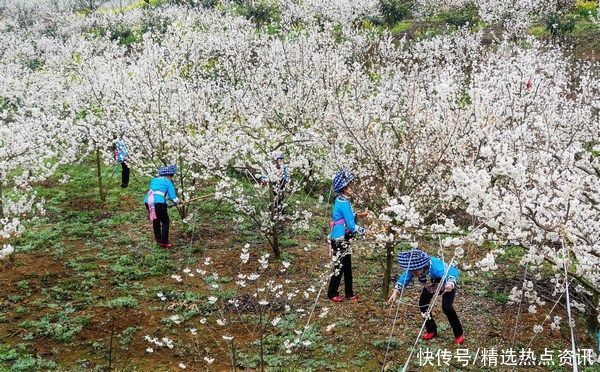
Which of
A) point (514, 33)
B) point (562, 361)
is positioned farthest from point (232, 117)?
point (514, 33)

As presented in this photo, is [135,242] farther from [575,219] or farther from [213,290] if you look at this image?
[575,219]

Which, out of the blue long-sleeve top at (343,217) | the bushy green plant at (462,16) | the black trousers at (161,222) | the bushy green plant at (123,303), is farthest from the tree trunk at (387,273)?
the bushy green plant at (462,16)

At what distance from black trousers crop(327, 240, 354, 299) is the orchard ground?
254mm

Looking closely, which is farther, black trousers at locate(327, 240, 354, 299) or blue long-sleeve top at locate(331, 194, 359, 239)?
blue long-sleeve top at locate(331, 194, 359, 239)

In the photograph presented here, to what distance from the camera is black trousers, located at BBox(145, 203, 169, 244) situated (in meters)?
10.5

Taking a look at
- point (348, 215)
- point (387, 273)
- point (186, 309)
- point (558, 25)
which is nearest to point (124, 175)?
point (186, 309)

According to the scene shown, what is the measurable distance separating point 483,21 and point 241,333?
26.8m

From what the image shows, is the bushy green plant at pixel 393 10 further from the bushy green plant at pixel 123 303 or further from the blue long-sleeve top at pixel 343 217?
the bushy green plant at pixel 123 303

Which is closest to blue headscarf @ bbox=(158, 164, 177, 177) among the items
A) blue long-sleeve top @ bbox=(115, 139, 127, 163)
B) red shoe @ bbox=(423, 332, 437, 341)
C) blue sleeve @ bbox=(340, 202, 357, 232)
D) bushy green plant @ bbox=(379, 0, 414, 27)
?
blue long-sleeve top @ bbox=(115, 139, 127, 163)

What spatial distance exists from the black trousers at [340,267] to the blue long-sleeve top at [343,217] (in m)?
0.15

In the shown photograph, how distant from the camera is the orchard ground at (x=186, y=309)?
7.27 metres

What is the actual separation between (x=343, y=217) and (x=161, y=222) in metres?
4.85

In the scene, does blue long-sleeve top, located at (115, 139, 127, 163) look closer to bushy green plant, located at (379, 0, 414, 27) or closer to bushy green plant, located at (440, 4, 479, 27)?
bushy green plant, located at (440, 4, 479, 27)

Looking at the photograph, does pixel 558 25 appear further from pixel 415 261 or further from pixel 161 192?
pixel 415 261
